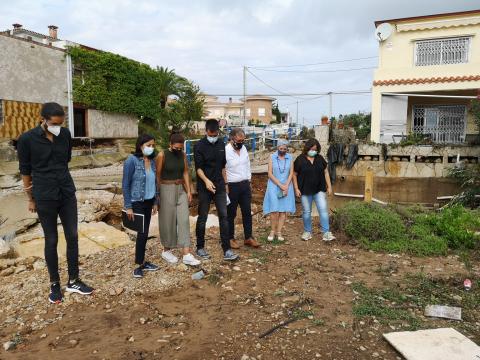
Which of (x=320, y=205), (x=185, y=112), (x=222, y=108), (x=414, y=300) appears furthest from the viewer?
(x=222, y=108)

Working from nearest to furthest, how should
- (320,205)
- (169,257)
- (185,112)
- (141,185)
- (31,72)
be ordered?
1. (141,185)
2. (169,257)
3. (320,205)
4. (31,72)
5. (185,112)

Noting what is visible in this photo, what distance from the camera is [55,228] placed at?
380cm

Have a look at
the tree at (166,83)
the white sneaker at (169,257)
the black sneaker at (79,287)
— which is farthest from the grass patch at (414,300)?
the tree at (166,83)

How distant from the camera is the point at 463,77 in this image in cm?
1523

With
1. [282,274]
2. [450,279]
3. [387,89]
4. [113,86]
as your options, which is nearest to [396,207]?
[450,279]

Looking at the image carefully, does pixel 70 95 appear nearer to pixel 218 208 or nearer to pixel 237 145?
pixel 237 145

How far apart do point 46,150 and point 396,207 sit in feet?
20.5

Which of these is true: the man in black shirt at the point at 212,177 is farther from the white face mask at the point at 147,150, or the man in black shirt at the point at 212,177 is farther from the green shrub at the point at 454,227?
the green shrub at the point at 454,227

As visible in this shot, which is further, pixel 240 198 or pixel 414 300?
pixel 240 198

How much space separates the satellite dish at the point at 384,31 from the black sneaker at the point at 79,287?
1586cm

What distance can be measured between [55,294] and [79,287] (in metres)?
0.24

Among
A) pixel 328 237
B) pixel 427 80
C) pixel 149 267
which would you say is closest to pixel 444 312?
pixel 328 237

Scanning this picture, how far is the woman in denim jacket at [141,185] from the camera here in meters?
4.26

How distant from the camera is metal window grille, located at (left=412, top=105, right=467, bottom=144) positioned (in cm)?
1672
